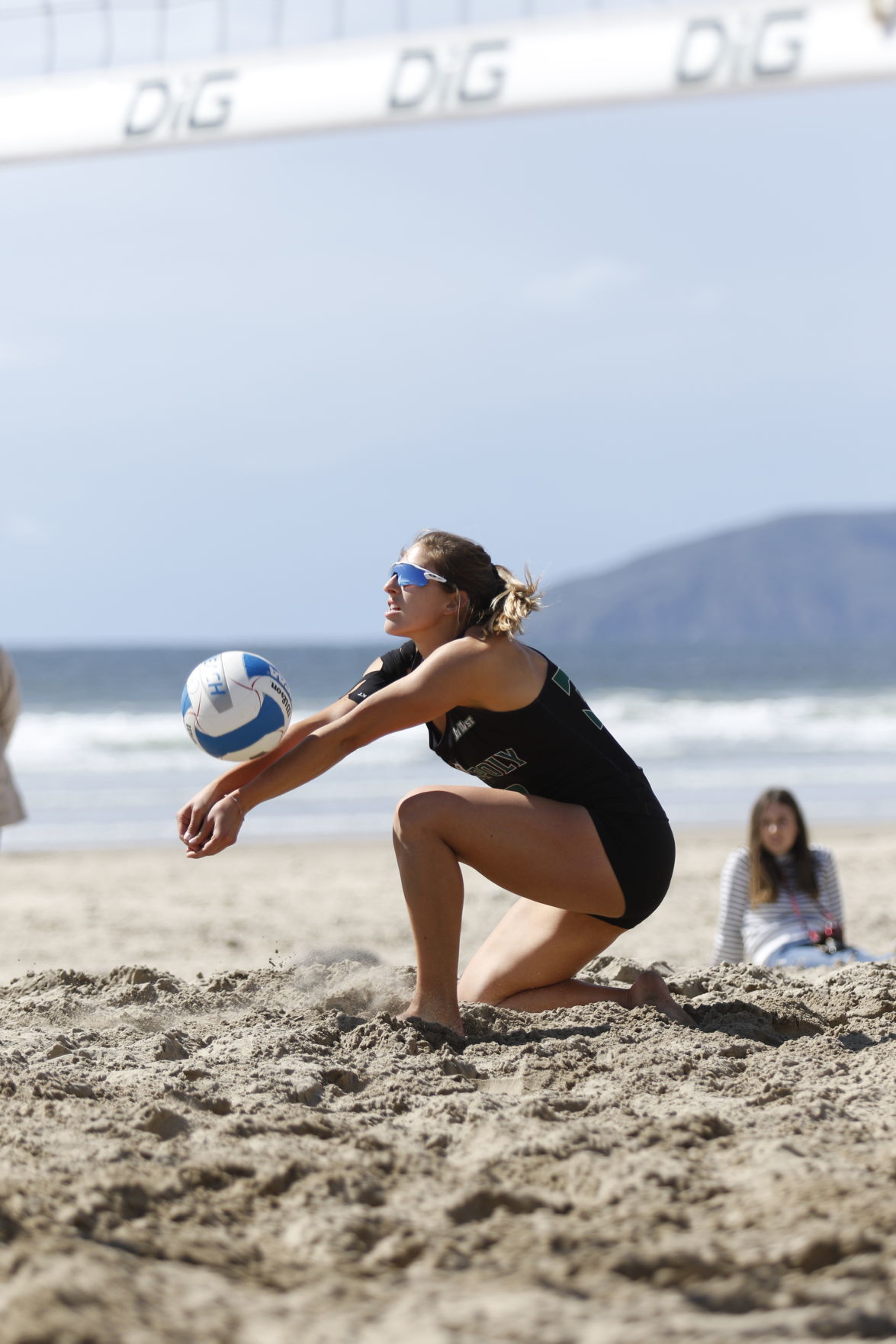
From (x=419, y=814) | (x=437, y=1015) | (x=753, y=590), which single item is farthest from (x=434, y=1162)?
(x=753, y=590)

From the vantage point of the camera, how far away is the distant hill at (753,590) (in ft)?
351

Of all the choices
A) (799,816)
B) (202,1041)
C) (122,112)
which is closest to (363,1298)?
(202,1041)

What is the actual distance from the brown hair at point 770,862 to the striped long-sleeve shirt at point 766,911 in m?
0.02

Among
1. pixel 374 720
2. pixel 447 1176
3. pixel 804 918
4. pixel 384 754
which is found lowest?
pixel 447 1176

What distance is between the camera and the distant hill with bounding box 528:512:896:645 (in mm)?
106938

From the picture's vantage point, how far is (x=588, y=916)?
3584mm

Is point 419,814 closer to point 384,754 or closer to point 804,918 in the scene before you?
point 804,918

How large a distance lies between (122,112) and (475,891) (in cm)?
472

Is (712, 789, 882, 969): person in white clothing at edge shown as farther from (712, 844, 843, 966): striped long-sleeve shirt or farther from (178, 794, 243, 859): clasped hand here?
(178, 794, 243, 859): clasped hand

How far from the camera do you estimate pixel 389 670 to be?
386 centimetres

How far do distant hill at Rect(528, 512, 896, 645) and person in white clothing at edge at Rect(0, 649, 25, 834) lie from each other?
90.4m

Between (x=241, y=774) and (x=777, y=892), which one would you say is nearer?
(x=241, y=774)

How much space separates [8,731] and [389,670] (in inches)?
83.7

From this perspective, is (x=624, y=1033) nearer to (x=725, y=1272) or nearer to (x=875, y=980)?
(x=875, y=980)
